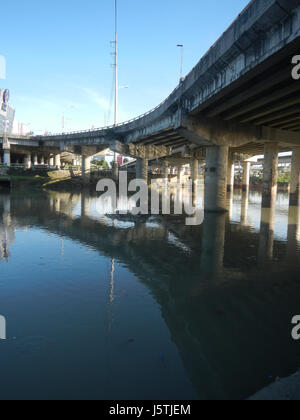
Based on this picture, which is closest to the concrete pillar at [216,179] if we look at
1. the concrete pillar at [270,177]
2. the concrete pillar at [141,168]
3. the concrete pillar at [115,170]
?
the concrete pillar at [270,177]

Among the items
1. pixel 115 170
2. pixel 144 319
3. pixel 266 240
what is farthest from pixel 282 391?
pixel 115 170

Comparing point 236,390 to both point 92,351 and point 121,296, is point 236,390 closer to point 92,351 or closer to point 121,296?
point 92,351

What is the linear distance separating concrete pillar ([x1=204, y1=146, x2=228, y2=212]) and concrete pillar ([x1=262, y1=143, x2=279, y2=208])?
316 inches

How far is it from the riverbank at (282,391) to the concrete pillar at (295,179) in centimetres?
3439

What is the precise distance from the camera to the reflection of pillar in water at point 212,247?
11.1 metres

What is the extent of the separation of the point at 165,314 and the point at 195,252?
22.2 feet

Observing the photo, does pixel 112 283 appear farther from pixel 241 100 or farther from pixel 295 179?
pixel 295 179

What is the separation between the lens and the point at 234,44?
15.4 metres

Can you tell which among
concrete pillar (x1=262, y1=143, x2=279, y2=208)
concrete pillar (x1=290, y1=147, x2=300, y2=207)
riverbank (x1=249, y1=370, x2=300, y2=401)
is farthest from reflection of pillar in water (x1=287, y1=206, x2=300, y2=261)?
concrete pillar (x1=290, y1=147, x2=300, y2=207)

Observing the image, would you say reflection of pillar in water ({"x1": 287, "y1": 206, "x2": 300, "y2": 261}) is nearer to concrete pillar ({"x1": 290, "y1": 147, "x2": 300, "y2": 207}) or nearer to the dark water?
the dark water

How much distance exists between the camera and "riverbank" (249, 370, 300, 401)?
4.07 m

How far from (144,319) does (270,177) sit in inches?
1235

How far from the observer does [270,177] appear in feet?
112

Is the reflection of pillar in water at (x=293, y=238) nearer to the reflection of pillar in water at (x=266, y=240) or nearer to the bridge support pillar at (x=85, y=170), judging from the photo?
the reflection of pillar in water at (x=266, y=240)
